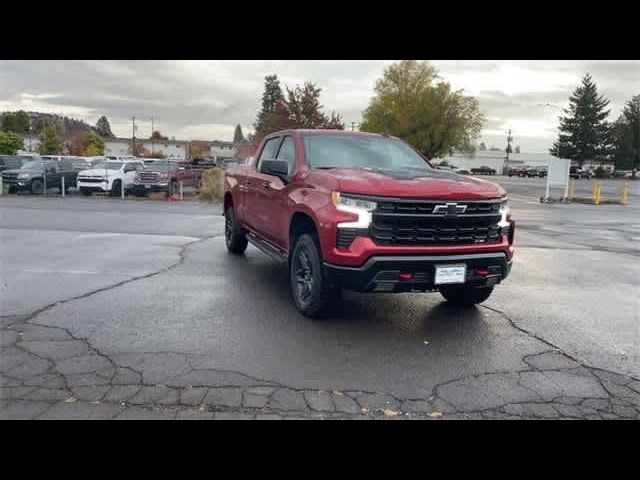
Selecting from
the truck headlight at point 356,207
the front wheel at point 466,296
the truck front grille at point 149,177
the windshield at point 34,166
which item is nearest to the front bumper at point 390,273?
the truck headlight at point 356,207

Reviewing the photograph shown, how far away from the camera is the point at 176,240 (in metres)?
10.2

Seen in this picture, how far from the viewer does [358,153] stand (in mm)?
5910

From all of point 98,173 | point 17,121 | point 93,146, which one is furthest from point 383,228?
point 17,121

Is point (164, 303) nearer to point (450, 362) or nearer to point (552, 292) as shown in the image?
point (450, 362)

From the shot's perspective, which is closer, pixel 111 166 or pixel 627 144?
pixel 111 166

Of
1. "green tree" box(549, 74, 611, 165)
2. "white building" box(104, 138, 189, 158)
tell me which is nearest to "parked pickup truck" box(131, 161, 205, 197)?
"green tree" box(549, 74, 611, 165)

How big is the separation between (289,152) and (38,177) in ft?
66.0

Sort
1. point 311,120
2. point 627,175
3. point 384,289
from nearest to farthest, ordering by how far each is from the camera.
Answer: point 384,289, point 311,120, point 627,175

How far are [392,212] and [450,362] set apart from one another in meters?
1.40

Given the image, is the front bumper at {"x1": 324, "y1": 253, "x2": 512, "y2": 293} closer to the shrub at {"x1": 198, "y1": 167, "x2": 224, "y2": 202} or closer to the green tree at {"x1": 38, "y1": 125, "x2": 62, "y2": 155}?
the shrub at {"x1": 198, "y1": 167, "x2": 224, "y2": 202}

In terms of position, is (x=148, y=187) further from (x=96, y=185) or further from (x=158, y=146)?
(x=158, y=146)

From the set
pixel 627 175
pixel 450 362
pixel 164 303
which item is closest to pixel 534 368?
pixel 450 362

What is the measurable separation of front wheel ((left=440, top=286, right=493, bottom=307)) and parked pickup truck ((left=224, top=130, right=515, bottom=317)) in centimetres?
1
